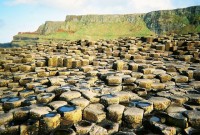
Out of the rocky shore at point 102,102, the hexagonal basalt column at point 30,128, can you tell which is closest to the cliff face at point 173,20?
the rocky shore at point 102,102

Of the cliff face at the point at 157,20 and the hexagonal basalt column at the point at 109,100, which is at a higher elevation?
the cliff face at the point at 157,20

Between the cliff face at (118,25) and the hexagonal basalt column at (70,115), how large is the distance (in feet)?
97.4

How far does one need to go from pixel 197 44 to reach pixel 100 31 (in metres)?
38.5

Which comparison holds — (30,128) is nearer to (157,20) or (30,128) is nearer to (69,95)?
(69,95)

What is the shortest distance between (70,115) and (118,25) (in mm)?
44866

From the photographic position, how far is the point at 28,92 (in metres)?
3.57

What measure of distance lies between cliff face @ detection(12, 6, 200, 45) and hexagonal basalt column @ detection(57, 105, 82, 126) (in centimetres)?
2969

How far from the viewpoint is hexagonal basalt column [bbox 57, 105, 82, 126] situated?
8.39 feet

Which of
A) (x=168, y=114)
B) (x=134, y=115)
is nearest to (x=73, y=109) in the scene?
(x=134, y=115)

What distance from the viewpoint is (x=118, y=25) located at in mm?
45906

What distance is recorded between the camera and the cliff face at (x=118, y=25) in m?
34.0

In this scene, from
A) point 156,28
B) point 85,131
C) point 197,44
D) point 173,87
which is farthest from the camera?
point 156,28

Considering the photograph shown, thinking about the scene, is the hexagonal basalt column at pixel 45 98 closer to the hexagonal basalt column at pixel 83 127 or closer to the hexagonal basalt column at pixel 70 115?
the hexagonal basalt column at pixel 70 115

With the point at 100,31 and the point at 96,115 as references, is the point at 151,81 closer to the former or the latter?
the point at 96,115
